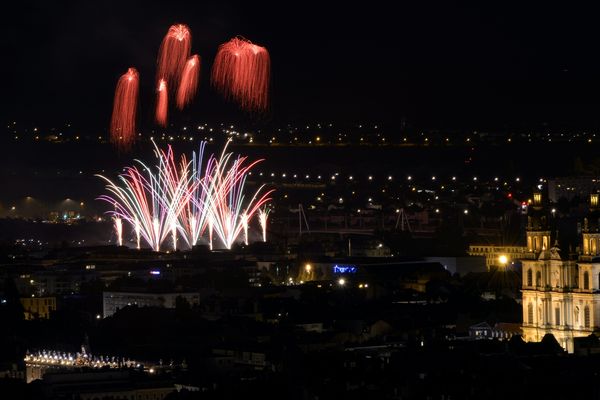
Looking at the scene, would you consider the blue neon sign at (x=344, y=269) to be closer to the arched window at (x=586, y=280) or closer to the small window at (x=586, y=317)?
the arched window at (x=586, y=280)

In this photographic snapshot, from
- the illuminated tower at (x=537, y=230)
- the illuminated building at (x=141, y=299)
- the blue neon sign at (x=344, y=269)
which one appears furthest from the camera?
the blue neon sign at (x=344, y=269)

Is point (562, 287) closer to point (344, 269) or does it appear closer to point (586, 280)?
point (586, 280)

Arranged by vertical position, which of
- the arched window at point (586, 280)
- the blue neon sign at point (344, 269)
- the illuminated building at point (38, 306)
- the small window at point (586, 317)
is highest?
the blue neon sign at point (344, 269)

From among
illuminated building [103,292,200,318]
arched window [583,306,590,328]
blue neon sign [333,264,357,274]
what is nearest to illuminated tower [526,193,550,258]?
arched window [583,306,590,328]

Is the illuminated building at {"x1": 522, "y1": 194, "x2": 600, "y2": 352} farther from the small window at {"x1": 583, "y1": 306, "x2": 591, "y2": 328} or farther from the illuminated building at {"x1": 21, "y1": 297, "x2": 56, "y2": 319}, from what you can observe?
the illuminated building at {"x1": 21, "y1": 297, "x2": 56, "y2": 319}

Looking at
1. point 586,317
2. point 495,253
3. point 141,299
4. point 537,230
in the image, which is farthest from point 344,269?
point 586,317

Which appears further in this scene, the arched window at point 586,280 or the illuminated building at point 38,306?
the illuminated building at point 38,306

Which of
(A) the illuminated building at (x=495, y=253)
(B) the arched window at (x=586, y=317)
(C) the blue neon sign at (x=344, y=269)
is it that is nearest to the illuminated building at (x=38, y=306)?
(C) the blue neon sign at (x=344, y=269)
